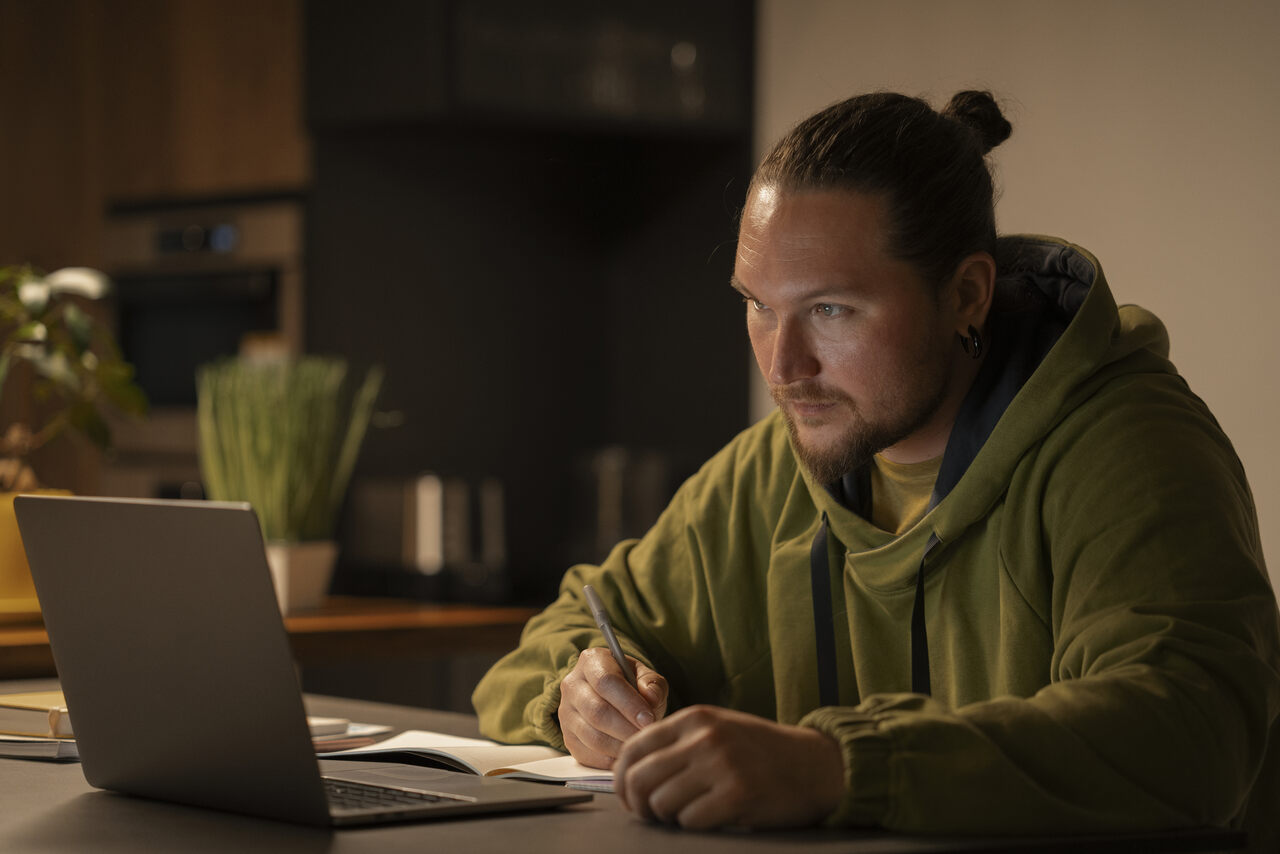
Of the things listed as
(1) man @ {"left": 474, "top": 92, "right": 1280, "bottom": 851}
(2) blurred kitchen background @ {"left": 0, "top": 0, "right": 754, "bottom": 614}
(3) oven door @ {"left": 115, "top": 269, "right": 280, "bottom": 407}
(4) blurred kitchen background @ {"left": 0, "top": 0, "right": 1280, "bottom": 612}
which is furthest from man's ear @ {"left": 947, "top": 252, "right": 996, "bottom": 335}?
(3) oven door @ {"left": 115, "top": 269, "right": 280, "bottom": 407}

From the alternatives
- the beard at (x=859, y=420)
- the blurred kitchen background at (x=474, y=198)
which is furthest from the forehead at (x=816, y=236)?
the blurred kitchen background at (x=474, y=198)

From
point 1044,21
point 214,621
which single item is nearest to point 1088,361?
point 214,621

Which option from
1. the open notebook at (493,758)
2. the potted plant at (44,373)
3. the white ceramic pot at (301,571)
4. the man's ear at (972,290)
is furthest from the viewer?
the white ceramic pot at (301,571)

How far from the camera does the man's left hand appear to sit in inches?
40.9

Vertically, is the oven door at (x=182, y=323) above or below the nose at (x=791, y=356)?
below

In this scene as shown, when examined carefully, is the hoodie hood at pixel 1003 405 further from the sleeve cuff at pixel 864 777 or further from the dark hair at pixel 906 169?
the sleeve cuff at pixel 864 777

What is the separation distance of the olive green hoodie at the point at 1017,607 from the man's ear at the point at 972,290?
0.04 m

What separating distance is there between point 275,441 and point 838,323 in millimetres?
1529

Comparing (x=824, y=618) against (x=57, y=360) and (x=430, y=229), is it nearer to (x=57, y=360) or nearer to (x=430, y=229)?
(x=57, y=360)

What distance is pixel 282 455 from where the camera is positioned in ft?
9.09

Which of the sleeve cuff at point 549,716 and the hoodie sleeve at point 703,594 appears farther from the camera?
the hoodie sleeve at point 703,594

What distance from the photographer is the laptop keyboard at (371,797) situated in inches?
43.9

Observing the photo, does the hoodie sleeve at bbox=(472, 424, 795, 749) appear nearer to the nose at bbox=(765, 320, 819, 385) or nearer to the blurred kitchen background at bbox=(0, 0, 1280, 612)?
the nose at bbox=(765, 320, 819, 385)

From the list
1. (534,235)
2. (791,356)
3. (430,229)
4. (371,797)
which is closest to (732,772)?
(371,797)
